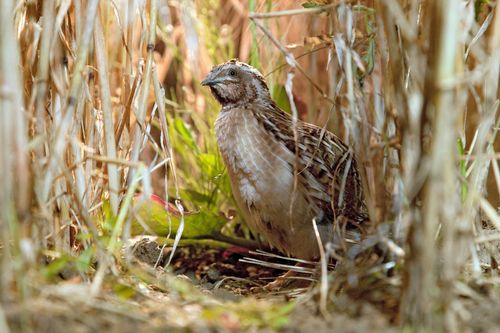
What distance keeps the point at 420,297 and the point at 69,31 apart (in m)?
1.57

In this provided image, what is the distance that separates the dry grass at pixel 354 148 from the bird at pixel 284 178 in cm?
33

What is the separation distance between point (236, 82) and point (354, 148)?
1085 millimetres

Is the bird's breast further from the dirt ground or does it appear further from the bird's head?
the dirt ground

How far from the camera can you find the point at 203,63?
4406 millimetres

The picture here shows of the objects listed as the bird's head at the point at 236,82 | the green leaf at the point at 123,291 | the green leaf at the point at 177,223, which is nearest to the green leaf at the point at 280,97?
the bird's head at the point at 236,82

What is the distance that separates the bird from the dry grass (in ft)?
1.10

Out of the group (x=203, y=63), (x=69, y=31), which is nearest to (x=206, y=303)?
(x=69, y=31)

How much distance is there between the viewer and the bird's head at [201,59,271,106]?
3.28m

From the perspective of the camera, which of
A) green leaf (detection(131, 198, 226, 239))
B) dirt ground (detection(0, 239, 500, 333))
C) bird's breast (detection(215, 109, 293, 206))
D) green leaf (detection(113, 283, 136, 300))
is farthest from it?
green leaf (detection(131, 198, 226, 239))

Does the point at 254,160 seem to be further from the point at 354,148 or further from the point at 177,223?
the point at 354,148

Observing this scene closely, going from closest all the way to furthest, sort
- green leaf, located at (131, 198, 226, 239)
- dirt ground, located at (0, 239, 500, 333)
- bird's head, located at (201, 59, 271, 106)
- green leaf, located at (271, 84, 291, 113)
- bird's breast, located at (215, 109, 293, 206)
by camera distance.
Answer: dirt ground, located at (0, 239, 500, 333) < bird's breast, located at (215, 109, 293, 206) < green leaf, located at (131, 198, 226, 239) < bird's head, located at (201, 59, 271, 106) < green leaf, located at (271, 84, 291, 113)

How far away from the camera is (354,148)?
7.71 feet

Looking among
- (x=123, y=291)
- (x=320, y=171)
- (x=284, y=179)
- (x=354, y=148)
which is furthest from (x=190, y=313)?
(x=320, y=171)

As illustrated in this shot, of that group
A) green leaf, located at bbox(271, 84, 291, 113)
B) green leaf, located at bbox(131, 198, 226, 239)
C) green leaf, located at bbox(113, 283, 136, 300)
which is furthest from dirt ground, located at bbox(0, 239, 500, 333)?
green leaf, located at bbox(271, 84, 291, 113)
